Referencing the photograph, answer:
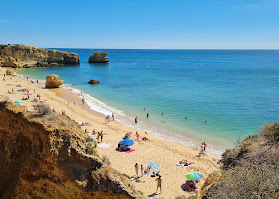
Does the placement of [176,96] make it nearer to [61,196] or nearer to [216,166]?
[216,166]

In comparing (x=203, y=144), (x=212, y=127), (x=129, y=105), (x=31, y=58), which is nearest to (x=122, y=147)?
(x=203, y=144)

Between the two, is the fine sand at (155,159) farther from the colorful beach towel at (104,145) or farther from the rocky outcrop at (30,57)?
the rocky outcrop at (30,57)

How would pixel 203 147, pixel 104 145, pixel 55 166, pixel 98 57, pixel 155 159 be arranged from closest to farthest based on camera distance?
1. pixel 55 166
2. pixel 155 159
3. pixel 104 145
4. pixel 203 147
5. pixel 98 57

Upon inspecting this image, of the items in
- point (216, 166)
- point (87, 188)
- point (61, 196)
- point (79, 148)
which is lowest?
point (216, 166)

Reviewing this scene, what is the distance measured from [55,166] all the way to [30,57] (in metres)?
80.1

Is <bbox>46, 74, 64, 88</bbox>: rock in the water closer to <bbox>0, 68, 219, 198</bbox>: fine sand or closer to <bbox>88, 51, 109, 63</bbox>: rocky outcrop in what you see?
<bbox>0, 68, 219, 198</bbox>: fine sand

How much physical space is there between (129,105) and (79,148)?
26034 millimetres

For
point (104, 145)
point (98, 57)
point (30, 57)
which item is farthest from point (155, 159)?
point (98, 57)

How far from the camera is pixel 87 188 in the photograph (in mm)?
5797

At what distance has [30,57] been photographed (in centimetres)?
7581

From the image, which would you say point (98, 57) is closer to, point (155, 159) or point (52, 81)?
point (52, 81)

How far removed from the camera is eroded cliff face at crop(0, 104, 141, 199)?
227 inches

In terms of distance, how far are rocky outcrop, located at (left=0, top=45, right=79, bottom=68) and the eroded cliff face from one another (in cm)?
7173

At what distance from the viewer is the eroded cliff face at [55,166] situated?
578 centimetres
